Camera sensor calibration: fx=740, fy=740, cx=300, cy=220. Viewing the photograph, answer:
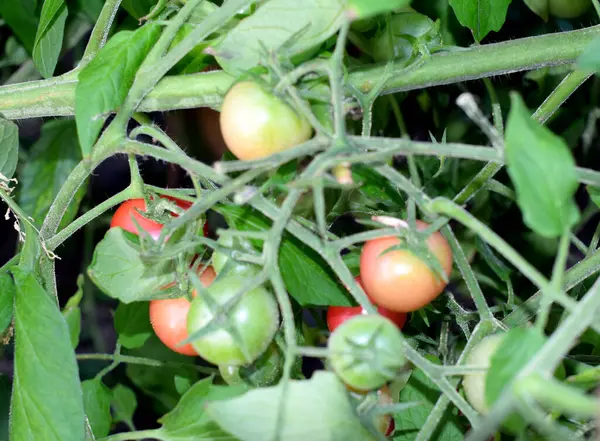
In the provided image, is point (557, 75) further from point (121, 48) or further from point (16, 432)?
point (16, 432)

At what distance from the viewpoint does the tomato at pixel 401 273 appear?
485 mm

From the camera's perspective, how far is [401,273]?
485 millimetres

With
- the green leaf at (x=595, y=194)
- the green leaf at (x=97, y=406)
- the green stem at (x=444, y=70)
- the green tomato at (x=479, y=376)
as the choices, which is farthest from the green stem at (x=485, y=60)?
the green leaf at (x=97, y=406)

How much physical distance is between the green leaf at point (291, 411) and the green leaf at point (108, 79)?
0.22m

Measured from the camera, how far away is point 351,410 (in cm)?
41

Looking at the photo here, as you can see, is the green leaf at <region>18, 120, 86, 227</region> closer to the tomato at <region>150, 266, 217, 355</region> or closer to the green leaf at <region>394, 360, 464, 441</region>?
the tomato at <region>150, 266, 217, 355</region>

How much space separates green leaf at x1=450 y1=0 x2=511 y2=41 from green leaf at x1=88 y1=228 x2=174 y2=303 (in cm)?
34

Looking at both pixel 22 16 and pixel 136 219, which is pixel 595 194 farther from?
pixel 22 16

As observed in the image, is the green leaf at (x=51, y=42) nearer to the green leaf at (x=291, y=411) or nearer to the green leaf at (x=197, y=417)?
the green leaf at (x=197, y=417)

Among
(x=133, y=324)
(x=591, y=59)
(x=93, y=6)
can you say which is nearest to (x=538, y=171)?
(x=591, y=59)

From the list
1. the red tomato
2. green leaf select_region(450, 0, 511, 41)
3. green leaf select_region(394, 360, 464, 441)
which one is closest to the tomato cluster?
the red tomato

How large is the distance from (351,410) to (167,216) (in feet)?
0.79

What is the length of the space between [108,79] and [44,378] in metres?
0.22

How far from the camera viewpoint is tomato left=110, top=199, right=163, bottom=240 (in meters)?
0.59
